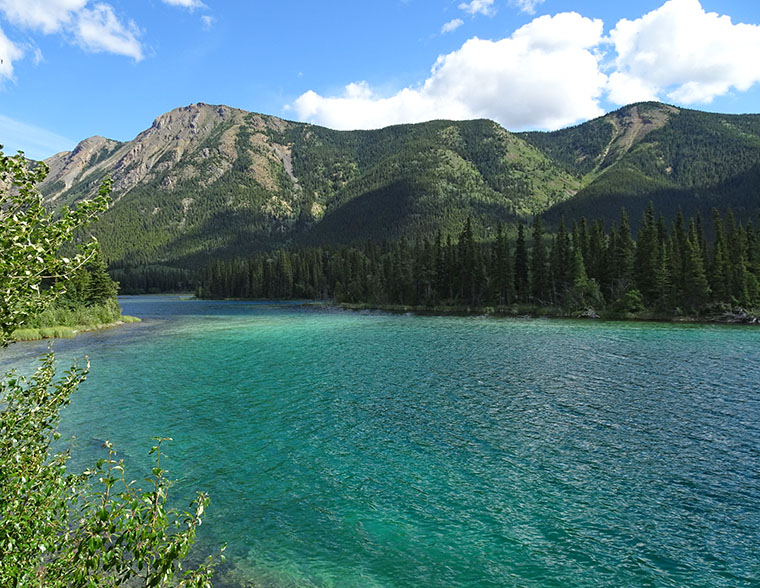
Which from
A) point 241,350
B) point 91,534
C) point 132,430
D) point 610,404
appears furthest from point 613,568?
point 241,350

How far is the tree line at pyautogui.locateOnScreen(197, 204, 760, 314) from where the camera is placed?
8844 centimetres

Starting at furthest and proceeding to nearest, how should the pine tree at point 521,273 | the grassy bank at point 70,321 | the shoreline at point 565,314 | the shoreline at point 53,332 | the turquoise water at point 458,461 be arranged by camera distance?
the pine tree at point 521,273
the shoreline at point 565,314
the grassy bank at point 70,321
the shoreline at point 53,332
the turquoise water at point 458,461

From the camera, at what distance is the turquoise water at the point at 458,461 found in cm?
1407

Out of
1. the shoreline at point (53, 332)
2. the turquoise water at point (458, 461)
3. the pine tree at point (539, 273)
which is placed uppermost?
the pine tree at point (539, 273)

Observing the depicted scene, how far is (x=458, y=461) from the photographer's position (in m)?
21.5

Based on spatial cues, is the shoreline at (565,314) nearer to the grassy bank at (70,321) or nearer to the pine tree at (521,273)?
the pine tree at (521,273)

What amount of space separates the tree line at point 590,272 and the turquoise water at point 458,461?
156 feet

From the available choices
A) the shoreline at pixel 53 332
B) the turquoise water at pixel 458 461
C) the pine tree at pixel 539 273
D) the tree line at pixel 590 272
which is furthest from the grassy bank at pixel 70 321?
the pine tree at pixel 539 273

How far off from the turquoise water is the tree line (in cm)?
4763

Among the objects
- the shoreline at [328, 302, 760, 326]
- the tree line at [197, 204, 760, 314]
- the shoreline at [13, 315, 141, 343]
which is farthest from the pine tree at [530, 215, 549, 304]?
the shoreline at [13, 315, 141, 343]

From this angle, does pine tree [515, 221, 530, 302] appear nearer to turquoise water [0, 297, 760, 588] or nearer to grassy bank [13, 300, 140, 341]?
turquoise water [0, 297, 760, 588]

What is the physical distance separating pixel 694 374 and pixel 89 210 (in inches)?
1854

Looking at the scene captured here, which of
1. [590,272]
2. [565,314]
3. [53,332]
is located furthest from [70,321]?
[590,272]

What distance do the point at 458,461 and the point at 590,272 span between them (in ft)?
339
